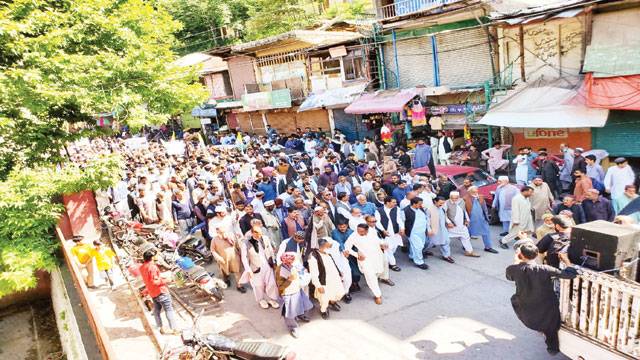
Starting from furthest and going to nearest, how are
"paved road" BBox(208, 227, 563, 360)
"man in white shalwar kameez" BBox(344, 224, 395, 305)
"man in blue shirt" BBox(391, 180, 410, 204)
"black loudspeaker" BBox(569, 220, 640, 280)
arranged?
"man in blue shirt" BBox(391, 180, 410, 204) → "man in white shalwar kameez" BBox(344, 224, 395, 305) → "paved road" BBox(208, 227, 563, 360) → "black loudspeaker" BBox(569, 220, 640, 280)

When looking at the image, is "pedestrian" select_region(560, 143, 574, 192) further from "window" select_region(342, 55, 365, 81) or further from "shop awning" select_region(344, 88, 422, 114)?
"window" select_region(342, 55, 365, 81)

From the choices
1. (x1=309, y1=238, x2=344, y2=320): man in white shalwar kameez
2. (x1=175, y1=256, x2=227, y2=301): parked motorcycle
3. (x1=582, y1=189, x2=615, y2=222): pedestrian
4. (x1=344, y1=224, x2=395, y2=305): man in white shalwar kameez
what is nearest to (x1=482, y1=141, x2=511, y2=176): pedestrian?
(x1=582, y1=189, x2=615, y2=222): pedestrian

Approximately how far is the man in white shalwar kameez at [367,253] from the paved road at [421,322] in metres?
0.35

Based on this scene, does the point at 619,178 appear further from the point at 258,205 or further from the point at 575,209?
the point at 258,205

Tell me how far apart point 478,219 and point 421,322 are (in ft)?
10.4

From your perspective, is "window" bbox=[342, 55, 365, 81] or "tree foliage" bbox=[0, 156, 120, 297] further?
"window" bbox=[342, 55, 365, 81]

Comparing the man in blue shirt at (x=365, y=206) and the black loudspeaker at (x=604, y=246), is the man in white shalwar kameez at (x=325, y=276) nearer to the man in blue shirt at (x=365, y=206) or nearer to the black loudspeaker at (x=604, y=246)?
the man in blue shirt at (x=365, y=206)

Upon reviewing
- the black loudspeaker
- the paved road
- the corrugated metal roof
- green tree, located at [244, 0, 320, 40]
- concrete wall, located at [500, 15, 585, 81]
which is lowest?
the paved road

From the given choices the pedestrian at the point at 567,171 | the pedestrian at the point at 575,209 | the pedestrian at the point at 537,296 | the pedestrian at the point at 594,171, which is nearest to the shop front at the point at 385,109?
the pedestrian at the point at 567,171

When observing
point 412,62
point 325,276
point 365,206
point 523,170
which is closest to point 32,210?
point 325,276

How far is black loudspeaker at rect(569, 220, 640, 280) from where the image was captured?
14.8 ft

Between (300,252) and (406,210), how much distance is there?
2.58 meters

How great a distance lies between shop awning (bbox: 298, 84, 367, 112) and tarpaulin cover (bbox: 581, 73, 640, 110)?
9818 millimetres

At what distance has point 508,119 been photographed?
42.8 feet
